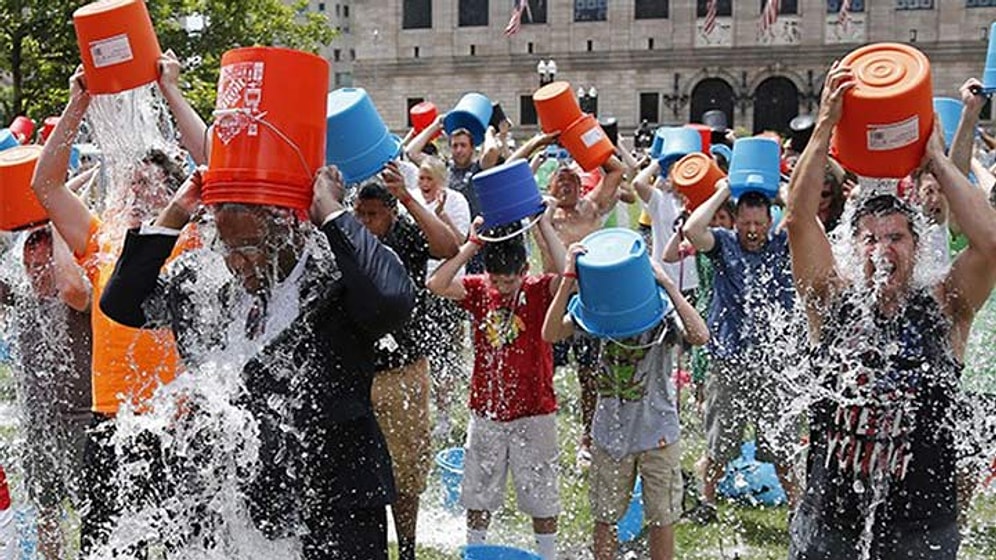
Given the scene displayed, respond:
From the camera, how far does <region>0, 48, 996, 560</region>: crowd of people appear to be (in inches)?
107

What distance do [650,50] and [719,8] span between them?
12.9ft

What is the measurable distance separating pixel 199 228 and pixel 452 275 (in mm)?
1548

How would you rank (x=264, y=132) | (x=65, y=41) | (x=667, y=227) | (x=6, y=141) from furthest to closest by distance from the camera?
(x=65, y=41), (x=667, y=227), (x=6, y=141), (x=264, y=132)

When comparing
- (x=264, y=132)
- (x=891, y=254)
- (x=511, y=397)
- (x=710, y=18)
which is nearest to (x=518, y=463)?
(x=511, y=397)

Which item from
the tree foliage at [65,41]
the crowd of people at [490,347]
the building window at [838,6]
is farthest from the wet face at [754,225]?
the building window at [838,6]

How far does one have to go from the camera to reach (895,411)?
9.48 feet

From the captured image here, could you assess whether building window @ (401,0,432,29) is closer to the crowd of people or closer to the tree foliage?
the tree foliage

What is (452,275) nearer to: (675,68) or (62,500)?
(62,500)

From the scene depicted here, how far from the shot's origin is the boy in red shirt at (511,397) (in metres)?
4.38

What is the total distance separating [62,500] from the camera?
427 centimetres

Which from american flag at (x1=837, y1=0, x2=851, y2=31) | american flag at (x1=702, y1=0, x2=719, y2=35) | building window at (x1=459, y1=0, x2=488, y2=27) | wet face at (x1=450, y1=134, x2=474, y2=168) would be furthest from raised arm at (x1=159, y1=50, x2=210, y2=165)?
building window at (x1=459, y1=0, x2=488, y2=27)

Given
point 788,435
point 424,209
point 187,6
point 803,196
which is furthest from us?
point 187,6

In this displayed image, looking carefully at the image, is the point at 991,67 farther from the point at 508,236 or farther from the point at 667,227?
the point at 508,236

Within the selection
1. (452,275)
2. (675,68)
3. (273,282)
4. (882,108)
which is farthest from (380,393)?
(675,68)
